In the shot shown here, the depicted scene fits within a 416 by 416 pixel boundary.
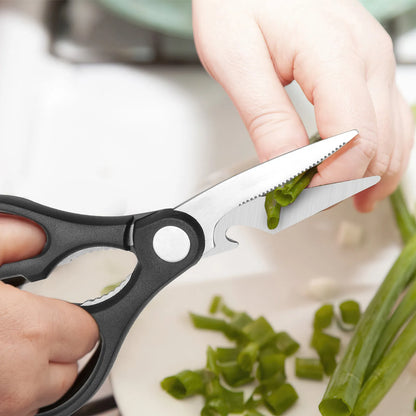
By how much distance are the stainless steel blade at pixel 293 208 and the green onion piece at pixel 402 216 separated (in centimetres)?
30

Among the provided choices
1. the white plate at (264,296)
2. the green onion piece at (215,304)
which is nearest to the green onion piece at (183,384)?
the white plate at (264,296)

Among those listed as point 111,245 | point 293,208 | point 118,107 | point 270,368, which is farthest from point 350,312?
point 118,107

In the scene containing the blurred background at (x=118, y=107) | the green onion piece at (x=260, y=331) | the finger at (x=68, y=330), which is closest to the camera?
the finger at (x=68, y=330)

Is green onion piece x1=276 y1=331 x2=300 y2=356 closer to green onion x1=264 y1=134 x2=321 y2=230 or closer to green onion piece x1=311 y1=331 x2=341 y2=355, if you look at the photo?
green onion piece x1=311 y1=331 x2=341 y2=355

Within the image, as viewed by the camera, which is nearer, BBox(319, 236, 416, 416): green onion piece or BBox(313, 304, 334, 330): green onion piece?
BBox(319, 236, 416, 416): green onion piece

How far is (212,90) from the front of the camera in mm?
1236

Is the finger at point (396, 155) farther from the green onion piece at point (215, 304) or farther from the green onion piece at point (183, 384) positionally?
the green onion piece at point (183, 384)

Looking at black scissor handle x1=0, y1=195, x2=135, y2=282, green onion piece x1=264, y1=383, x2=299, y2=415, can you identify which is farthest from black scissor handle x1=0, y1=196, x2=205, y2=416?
green onion piece x1=264, y1=383, x2=299, y2=415

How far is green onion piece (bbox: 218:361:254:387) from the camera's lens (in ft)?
2.76

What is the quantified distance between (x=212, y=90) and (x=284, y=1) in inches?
14.2

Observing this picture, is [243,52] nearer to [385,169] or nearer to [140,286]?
[385,169]

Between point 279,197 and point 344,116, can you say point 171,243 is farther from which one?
point 344,116

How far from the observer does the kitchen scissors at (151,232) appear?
682 mm

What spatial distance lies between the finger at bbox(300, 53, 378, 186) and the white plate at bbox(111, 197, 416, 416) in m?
0.26
